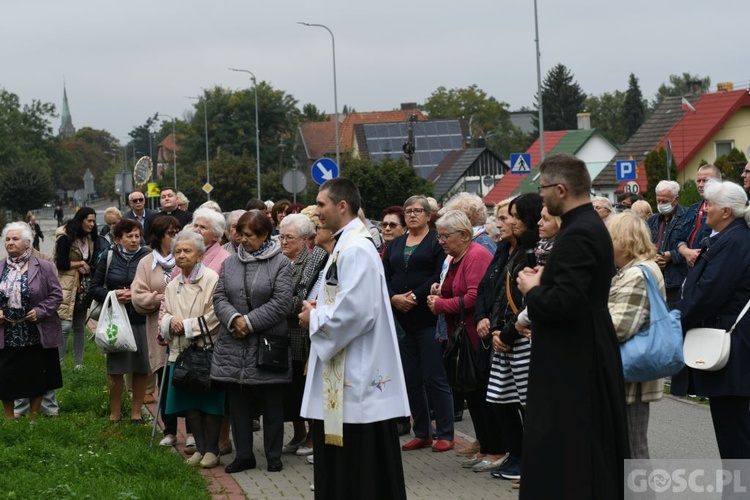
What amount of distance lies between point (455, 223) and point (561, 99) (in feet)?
395

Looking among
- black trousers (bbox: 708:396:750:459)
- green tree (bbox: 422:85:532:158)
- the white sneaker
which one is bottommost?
the white sneaker

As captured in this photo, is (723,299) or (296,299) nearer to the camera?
(723,299)

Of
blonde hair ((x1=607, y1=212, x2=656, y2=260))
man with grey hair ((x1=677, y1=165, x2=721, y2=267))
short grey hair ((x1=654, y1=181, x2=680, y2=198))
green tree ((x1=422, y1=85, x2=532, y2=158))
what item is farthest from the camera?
green tree ((x1=422, y1=85, x2=532, y2=158))

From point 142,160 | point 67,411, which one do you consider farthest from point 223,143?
point 67,411

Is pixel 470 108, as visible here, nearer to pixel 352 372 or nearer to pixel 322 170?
pixel 322 170

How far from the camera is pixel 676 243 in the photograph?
12484 mm

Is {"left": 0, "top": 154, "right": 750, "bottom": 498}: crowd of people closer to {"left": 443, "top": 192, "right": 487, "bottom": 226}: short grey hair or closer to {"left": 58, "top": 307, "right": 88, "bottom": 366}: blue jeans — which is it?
{"left": 443, "top": 192, "right": 487, "bottom": 226}: short grey hair

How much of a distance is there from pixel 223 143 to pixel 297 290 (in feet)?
351

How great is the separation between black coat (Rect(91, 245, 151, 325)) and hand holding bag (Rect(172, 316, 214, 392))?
2167mm

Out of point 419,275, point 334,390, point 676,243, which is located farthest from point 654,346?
point 676,243

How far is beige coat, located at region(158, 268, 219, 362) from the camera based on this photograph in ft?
31.2

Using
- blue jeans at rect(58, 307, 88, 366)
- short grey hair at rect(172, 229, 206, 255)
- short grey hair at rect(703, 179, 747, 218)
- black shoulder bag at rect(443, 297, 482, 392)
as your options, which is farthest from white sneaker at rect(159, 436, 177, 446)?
short grey hair at rect(703, 179, 747, 218)

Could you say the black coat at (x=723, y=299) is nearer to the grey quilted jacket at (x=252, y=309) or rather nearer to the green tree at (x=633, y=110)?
the grey quilted jacket at (x=252, y=309)

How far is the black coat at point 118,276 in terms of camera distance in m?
11.5
